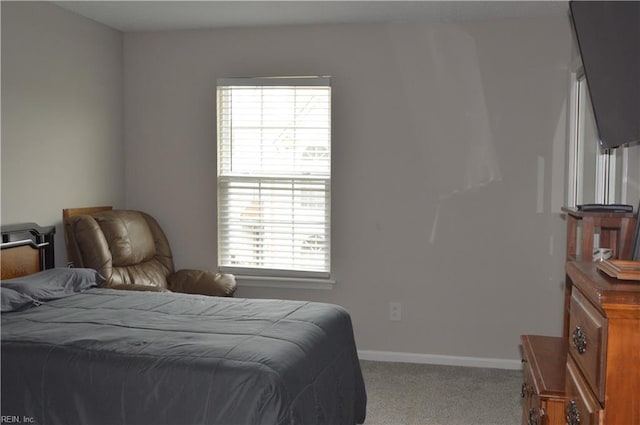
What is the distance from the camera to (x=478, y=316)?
4605mm

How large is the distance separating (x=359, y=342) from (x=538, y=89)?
2.25 meters

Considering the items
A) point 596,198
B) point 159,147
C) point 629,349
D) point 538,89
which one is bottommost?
point 629,349

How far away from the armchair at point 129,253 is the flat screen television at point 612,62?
281cm

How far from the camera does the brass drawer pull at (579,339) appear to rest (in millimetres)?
1550

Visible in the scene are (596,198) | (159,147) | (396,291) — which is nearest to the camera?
(596,198)

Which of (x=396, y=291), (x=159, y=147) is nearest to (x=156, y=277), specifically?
(x=159, y=147)

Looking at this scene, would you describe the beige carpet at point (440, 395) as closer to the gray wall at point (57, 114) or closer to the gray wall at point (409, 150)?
the gray wall at point (409, 150)

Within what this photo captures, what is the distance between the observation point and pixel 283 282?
4883 mm

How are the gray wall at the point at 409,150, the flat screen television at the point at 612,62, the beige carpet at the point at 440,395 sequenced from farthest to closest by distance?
1. the gray wall at the point at 409,150
2. the beige carpet at the point at 440,395
3. the flat screen television at the point at 612,62

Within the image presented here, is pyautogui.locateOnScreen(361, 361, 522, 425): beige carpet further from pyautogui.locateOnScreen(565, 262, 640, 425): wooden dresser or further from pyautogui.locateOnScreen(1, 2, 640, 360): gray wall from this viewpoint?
pyautogui.locateOnScreen(565, 262, 640, 425): wooden dresser

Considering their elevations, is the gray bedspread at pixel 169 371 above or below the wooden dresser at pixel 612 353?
below

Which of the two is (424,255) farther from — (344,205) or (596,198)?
(596,198)

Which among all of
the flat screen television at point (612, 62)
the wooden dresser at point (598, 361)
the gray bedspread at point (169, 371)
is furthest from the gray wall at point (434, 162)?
the wooden dresser at point (598, 361)

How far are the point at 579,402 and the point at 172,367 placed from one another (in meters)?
1.51
